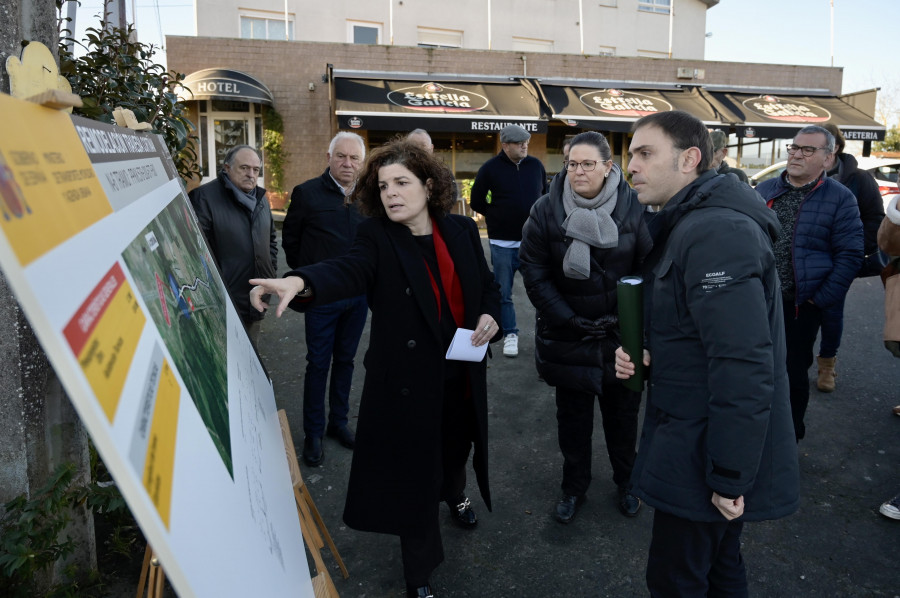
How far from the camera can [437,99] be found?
48.9 feet

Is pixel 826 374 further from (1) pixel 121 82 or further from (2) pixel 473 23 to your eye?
(2) pixel 473 23

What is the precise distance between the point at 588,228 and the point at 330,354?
1928 millimetres

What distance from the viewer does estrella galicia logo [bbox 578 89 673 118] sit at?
615 inches

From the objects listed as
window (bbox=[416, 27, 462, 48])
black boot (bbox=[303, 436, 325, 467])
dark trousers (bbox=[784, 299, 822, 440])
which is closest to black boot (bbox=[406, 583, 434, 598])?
black boot (bbox=[303, 436, 325, 467])

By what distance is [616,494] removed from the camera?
3.64 meters

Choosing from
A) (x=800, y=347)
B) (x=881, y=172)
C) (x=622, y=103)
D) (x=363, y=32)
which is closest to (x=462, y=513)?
(x=800, y=347)

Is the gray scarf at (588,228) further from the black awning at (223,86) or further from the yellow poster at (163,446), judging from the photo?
the black awning at (223,86)

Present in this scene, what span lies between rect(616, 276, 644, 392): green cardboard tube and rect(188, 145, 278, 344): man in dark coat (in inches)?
97.6

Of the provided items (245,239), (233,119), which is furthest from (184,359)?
(233,119)

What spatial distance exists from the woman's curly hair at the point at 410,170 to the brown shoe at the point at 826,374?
402 cm

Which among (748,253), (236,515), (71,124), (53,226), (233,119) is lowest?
(236,515)

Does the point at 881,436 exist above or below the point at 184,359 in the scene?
below

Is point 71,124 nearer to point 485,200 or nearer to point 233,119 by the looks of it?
point 485,200

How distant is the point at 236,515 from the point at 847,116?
68.8 feet
